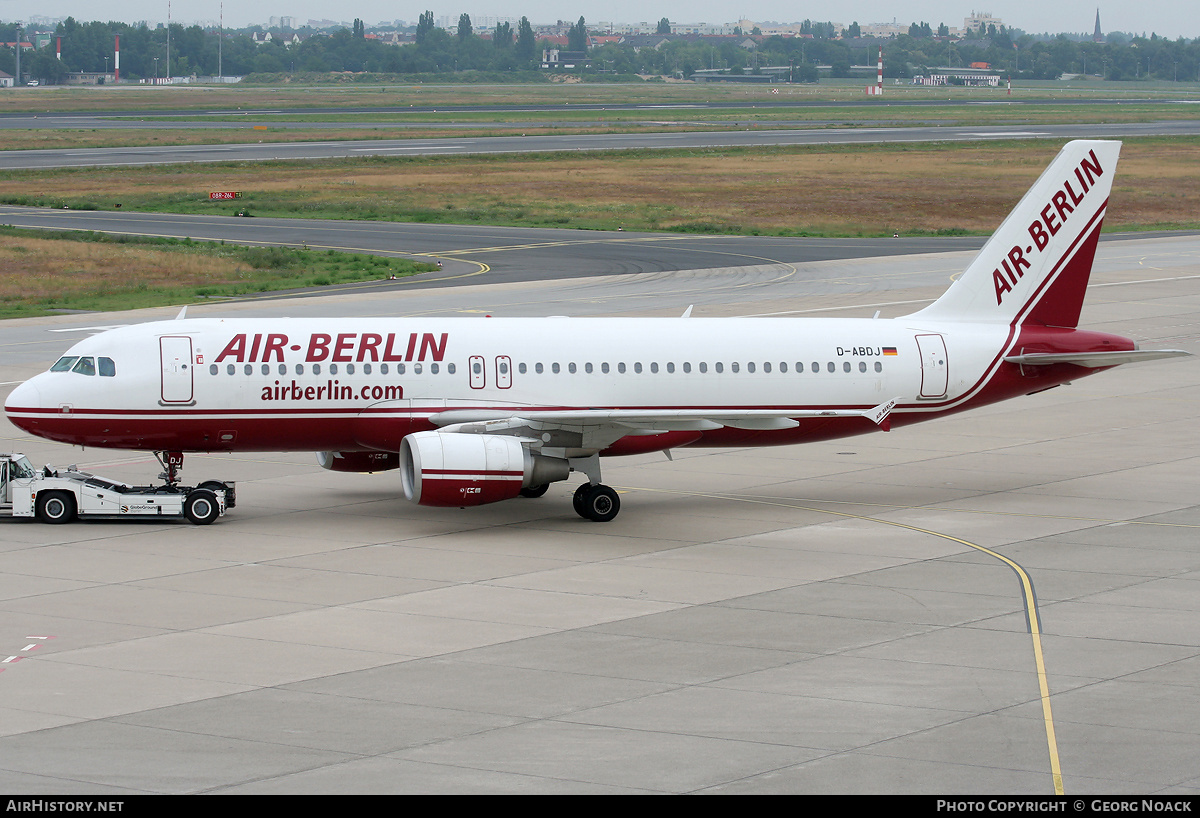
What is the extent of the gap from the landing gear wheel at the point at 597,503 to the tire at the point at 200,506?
25.5 feet

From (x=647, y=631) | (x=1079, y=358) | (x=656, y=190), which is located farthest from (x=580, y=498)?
(x=656, y=190)

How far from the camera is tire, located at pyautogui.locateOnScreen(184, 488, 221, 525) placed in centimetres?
3244

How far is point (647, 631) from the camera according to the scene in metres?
24.4

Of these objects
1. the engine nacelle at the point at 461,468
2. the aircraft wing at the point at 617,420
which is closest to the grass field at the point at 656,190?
the aircraft wing at the point at 617,420

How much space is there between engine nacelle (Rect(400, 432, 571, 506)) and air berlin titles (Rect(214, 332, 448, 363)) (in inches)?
90.7

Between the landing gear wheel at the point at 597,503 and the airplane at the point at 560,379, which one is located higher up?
the airplane at the point at 560,379

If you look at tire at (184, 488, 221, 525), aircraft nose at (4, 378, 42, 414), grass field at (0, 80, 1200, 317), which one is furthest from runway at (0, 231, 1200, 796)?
grass field at (0, 80, 1200, 317)

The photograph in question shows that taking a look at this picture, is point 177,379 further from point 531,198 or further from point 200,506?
point 531,198

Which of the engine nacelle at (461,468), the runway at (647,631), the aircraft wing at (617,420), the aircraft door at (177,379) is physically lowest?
the runway at (647,631)

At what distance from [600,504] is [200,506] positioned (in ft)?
27.9

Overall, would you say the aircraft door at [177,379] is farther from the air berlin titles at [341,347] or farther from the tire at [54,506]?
the tire at [54,506]

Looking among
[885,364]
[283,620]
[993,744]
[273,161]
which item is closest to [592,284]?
[885,364]

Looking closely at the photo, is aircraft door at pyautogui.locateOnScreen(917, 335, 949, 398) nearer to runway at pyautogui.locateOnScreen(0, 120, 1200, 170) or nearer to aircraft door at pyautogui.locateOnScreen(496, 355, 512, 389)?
aircraft door at pyautogui.locateOnScreen(496, 355, 512, 389)

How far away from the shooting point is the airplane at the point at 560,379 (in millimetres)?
32312
